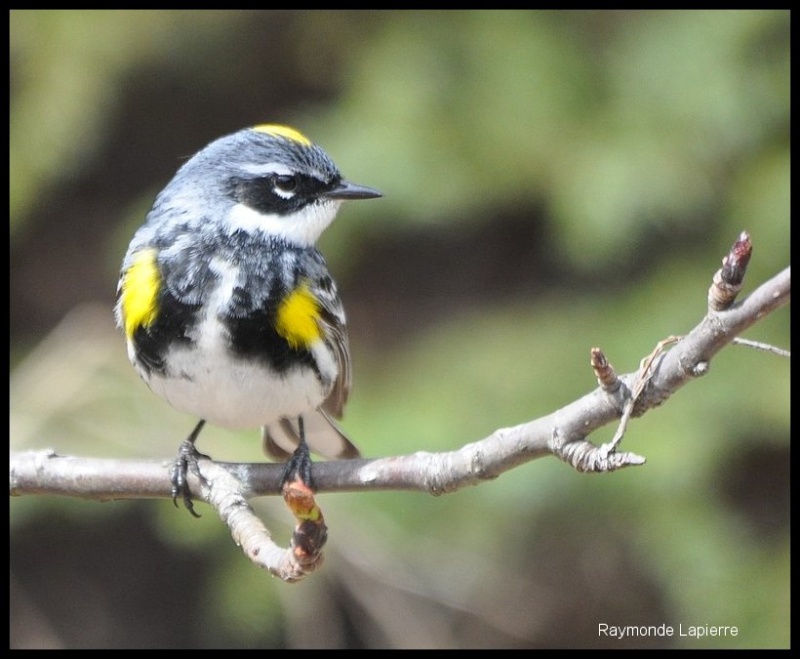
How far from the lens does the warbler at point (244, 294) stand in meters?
2.41

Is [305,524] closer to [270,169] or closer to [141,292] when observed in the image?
[141,292]

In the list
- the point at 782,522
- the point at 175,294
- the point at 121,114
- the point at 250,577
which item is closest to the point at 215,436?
the point at 250,577

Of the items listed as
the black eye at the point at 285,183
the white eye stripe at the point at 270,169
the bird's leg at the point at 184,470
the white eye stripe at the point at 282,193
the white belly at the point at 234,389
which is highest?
the white eye stripe at the point at 270,169

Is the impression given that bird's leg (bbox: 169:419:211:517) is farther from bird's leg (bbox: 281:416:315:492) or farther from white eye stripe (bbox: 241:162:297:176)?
white eye stripe (bbox: 241:162:297:176)

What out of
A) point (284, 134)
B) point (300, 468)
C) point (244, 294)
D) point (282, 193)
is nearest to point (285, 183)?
point (282, 193)

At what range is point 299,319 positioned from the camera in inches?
97.9

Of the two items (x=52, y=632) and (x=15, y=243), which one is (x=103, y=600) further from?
(x=15, y=243)

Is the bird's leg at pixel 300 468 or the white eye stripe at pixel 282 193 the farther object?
the white eye stripe at pixel 282 193

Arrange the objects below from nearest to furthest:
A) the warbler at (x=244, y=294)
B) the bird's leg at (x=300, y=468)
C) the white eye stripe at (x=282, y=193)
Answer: the bird's leg at (x=300, y=468)
the warbler at (x=244, y=294)
the white eye stripe at (x=282, y=193)

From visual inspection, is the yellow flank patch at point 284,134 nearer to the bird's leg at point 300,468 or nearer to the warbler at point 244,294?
the warbler at point 244,294

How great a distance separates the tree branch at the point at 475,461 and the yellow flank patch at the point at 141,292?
1.07 ft

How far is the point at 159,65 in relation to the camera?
4.57 m

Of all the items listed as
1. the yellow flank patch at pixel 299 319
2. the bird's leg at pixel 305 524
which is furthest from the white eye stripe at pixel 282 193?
the bird's leg at pixel 305 524

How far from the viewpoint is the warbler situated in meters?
2.41
